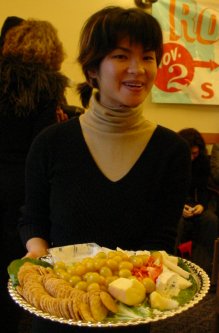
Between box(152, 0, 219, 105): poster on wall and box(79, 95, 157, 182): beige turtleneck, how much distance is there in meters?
2.24

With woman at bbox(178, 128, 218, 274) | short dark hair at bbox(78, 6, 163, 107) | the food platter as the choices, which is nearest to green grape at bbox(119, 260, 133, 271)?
the food platter

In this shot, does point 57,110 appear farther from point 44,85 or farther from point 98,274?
point 98,274

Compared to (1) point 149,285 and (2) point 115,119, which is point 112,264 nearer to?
(1) point 149,285

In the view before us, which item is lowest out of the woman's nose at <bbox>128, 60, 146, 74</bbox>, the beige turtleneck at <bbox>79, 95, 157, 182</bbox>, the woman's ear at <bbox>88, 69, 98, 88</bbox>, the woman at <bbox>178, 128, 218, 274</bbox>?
the woman at <bbox>178, 128, 218, 274</bbox>

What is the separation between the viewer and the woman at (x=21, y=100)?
64.1 inches

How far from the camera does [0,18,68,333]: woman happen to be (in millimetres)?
1627

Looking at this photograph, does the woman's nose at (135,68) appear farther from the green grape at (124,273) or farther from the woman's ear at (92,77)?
the green grape at (124,273)

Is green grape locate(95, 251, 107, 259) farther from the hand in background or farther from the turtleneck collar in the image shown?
the hand in background

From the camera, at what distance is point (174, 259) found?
35.9 inches

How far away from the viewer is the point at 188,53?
318cm

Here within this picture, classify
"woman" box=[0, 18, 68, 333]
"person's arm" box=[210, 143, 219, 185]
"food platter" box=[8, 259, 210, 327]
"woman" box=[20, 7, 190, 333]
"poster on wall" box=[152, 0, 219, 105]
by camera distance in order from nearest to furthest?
1. "food platter" box=[8, 259, 210, 327]
2. "woman" box=[20, 7, 190, 333]
3. "woman" box=[0, 18, 68, 333]
4. "person's arm" box=[210, 143, 219, 185]
5. "poster on wall" box=[152, 0, 219, 105]

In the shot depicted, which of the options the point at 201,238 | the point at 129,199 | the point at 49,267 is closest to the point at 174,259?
the point at 129,199

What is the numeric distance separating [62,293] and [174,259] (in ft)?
0.88

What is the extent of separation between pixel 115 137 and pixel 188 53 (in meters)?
2.41
